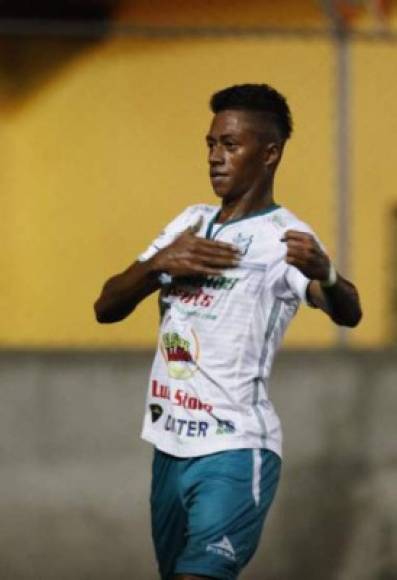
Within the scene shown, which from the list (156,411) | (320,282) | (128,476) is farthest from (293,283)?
(128,476)

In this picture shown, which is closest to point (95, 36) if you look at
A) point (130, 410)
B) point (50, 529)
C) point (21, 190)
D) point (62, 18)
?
point (62, 18)

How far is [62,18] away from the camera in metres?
8.61

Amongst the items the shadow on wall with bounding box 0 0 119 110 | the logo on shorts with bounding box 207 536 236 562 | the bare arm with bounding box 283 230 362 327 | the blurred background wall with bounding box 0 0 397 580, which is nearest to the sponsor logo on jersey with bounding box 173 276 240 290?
the bare arm with bounding box 283 230 362 327

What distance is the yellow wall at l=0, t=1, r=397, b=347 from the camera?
857cm

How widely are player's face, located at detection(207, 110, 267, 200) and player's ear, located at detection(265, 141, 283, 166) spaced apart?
0.01m

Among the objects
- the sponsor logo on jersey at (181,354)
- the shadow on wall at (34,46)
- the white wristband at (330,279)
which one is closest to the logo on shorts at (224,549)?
the sponsor logo on jersey at (181,354)

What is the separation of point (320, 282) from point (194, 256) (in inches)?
15.6

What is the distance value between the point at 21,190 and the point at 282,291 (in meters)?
3.01

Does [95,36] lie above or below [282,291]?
above

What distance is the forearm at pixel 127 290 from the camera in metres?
5.80

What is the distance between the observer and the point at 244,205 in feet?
19.4

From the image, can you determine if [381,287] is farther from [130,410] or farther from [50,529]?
[50,529]

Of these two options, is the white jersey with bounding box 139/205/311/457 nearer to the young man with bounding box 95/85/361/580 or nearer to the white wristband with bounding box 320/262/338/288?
the young man with bounding box 95/85/361/580

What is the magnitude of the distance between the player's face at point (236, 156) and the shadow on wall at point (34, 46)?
2.82m
